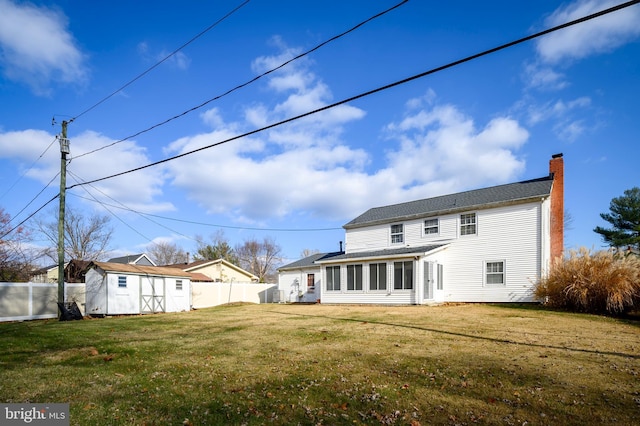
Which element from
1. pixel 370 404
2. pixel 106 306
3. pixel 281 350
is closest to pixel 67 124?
pixel 106 306

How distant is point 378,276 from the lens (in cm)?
2425

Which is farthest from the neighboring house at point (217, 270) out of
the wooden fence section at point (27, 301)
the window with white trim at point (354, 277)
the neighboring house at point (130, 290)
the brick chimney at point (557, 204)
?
the brick chimney at point (557, 204)

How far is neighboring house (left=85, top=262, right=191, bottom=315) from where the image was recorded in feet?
70.8

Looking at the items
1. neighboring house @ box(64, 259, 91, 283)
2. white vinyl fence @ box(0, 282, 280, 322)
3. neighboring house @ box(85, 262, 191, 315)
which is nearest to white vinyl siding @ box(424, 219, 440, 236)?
neighboring house @ box(85, 262, 191, 315)

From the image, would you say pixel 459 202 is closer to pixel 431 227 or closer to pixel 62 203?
pixel 431 227

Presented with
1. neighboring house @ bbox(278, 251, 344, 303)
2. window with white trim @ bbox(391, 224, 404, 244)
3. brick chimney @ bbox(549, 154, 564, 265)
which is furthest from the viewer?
neighboring house @ bbox(278, 251, 344, 303)

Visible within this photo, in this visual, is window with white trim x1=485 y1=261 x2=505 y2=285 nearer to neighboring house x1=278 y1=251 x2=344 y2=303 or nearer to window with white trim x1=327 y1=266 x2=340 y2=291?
window with white trim x1=327 y1=266 x2=340 y2=291

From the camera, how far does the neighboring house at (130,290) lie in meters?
21.6

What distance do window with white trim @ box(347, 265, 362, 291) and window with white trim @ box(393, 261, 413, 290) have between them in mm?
2726

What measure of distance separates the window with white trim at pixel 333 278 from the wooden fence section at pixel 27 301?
16531 millimetres

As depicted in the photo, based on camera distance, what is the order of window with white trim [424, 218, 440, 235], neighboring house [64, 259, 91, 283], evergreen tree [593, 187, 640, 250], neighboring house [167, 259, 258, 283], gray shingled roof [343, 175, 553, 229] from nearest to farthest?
1. gray shingled roof [343, 175, 553, 229]
2. window with white trim [424, 218, 440, 235]
3. neighboring house [64, 259, 91, 283]
4. evergreen tree [593, 187, 640, 250]
5. neighboring house [167, 259, 258, 283]

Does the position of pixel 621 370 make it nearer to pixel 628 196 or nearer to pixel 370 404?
pixel 370 404

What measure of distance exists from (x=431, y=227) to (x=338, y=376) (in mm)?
20952

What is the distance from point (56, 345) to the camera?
10297 millimetres
